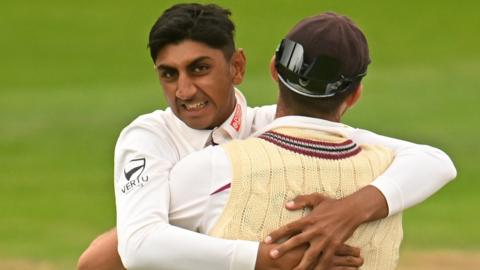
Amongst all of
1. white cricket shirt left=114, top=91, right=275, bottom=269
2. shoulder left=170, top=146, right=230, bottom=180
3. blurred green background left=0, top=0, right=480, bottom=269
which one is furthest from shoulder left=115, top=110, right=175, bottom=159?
blurred green background left=0, top=0, right=480, bottom=269

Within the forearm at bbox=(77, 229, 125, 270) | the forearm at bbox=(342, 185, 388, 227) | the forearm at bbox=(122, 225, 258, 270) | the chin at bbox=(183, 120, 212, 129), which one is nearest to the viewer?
the forearm at bbox=(122, 225, 258, 270)

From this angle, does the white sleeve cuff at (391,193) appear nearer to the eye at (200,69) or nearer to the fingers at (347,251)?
the fingers at (347,251)

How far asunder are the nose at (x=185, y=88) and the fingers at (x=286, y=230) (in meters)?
0.56

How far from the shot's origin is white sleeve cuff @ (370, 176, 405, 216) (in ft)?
12.6

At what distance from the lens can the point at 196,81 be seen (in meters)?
4.12

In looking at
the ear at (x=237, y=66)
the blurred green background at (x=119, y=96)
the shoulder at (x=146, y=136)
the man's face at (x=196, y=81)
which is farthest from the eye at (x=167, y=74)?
the blurred green background at (x=119, y=96)

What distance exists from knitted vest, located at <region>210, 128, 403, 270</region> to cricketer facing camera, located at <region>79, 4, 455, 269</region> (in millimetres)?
17

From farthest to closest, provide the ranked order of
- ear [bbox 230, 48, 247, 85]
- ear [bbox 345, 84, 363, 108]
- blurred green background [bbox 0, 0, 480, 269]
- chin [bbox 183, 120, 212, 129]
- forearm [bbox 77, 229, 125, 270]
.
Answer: blurred green background [bbox 0, 0, 480, 269] < ear [bbox 230, 48, 247, 85] < chin [bbox 183, 120, 212, 129] < forearm [bbox 77, 229, 125, 270] < ear [bbox 345, 84, 363, 108]

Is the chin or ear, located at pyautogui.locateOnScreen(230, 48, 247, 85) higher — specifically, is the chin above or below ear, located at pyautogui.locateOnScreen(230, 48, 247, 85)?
below

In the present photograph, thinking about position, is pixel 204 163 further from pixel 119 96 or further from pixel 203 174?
pixel 119 96

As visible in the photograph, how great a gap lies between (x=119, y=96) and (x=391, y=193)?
33.6 ft

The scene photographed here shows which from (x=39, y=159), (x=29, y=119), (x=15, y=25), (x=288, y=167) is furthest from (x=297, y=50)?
(x=15, y=25)

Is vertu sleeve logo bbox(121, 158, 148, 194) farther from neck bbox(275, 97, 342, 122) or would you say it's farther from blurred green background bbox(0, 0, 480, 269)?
blurred green background bbox(0, 0, 480, 269)

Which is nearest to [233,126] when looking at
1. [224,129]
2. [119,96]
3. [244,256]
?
[224,129]
